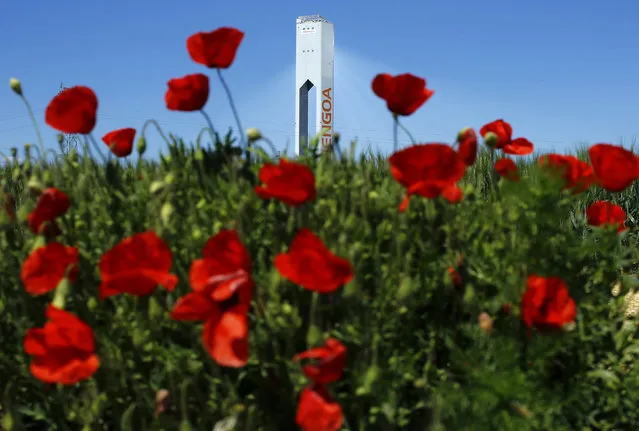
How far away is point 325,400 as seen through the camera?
173 centimetres

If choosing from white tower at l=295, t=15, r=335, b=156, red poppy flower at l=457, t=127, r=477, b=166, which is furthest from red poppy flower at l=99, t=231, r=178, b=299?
white tower at l=295, t=15, r=335, b=156

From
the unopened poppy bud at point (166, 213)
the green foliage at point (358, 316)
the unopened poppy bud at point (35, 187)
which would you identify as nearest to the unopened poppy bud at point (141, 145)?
the green foliage at point (358, 316)

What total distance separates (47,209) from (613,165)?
1.80 metres

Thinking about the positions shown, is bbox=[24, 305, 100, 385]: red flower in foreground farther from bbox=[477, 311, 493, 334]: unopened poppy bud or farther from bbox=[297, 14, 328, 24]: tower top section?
bbox=[297, 14, 328, 24]: tower top section

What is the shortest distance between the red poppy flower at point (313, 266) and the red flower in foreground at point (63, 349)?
58 centimetres

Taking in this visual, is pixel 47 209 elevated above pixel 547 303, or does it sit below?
above

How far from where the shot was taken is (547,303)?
6.68ft

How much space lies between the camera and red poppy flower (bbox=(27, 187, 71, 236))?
6.89 ft

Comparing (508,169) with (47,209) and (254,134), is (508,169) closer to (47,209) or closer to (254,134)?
(254,134)

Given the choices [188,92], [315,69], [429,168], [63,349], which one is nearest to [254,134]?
[188,92]

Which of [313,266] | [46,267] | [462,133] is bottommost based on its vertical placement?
[46,267]

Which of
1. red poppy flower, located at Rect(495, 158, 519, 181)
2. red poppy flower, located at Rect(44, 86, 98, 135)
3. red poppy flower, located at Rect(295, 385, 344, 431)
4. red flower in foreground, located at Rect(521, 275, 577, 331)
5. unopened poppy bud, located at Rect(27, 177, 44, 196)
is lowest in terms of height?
red poppy flower, located at Rect(295, 385, 344, 431)

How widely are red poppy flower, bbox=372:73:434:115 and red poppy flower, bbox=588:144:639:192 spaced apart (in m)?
0.61

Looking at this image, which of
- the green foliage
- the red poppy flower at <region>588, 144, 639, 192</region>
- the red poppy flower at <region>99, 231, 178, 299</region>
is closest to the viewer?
the red poppy flower at <region>99, 231, 178, 299</region>
